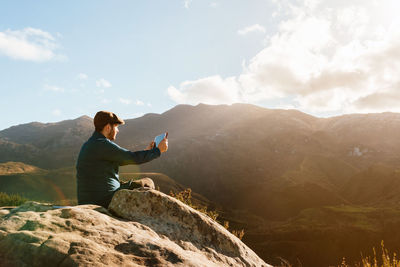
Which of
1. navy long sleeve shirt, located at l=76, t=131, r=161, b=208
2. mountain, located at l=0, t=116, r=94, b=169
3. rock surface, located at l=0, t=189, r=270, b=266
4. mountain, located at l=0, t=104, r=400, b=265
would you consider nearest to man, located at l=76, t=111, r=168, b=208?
navy long sleeve shirt, located at l=76, t=131, r=161, b=208

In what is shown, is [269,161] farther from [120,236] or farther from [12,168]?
[120,236]

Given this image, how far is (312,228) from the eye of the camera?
4778 cm

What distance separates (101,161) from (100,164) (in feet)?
0.14

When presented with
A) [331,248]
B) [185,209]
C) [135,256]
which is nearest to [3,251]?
[135,256]

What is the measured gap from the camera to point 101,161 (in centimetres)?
413

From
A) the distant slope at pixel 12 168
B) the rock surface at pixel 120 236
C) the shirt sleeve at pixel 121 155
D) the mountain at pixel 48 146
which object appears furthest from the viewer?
the mountain at pixel 48 146

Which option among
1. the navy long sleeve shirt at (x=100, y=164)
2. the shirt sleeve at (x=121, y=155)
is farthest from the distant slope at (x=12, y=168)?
the shirt sleeve at (x=121, y=155)

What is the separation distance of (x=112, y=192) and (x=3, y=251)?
5.50 feet

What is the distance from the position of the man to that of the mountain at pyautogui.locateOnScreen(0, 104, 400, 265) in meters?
37.7

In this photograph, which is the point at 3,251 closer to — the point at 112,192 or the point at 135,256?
the point at 135,256

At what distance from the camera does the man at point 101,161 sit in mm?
4070

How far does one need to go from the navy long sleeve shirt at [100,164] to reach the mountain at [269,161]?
37.7 metres

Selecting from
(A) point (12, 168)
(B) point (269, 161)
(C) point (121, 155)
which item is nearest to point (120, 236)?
(C) point (121, 155)

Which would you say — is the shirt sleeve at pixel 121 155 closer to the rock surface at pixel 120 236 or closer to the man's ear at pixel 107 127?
the man's ear at pixel 107 127
